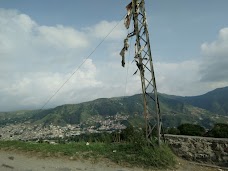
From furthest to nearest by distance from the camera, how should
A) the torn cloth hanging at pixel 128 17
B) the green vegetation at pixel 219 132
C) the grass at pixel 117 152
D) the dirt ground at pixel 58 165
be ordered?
1. the green vegetation at pixel 219 132
2. the torn cloth hanging at pixel 128 17
3. the grass at pixel 117 152
4. the dirt ground at pixel 58 165

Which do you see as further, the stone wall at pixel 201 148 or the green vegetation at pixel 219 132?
the green vegetation at pixel 219 132

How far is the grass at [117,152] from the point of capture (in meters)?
11.2

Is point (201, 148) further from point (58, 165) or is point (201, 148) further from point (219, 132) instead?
point (219, 132)

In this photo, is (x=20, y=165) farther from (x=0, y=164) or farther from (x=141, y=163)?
(x=141, y=163)

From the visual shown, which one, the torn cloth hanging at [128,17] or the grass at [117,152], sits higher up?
the torn cloth hanging at [128,17]

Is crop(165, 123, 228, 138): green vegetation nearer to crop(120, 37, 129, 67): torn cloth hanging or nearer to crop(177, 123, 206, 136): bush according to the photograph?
crop(177, 123, 206, 136): bush

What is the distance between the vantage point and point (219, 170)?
1111cm

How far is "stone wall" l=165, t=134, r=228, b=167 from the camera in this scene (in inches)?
460

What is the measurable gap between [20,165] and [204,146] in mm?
8250

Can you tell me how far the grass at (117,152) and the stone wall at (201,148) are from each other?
104 cm

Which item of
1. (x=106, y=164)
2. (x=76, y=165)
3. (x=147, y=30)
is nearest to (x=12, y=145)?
(x=76, y=165)

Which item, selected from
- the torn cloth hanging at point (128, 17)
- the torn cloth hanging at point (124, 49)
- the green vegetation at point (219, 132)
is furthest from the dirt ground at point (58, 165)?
the green vegetation at point (219, 132)

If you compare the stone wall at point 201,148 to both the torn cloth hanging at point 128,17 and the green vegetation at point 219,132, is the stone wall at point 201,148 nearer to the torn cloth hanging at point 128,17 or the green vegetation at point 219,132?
the torn cloth hanging at point 128,17

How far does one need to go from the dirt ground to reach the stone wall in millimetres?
495
